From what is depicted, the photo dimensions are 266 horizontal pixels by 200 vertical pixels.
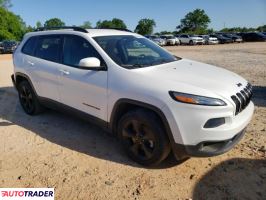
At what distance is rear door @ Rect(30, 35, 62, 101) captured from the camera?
4914 mm

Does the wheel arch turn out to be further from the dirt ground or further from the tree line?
the tree line

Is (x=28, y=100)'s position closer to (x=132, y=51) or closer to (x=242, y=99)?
(x=132, y=51)

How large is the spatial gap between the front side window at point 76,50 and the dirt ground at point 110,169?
1288 mm

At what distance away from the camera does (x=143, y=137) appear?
3.72m

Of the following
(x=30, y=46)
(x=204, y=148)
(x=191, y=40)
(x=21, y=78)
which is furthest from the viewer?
(x=191, y=40)

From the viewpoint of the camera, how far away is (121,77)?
3791mm

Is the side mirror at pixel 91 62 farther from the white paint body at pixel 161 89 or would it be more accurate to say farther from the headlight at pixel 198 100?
the headlight at pixel 198 100

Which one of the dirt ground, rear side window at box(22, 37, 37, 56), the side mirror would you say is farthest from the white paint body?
rear side window at box(22, 37, 37, 56)

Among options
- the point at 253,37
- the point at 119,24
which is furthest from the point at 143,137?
the point at 119,24

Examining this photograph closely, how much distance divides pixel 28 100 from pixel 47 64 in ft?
4.24

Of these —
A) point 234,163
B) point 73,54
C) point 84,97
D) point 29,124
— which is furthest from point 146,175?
point 29,124

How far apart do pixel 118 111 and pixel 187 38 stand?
130 feet

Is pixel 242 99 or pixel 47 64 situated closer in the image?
pixel 242 99

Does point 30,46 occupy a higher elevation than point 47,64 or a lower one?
higher
